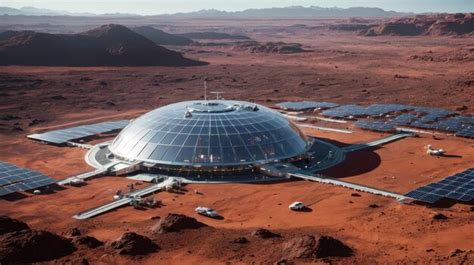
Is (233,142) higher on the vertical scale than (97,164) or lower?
higher

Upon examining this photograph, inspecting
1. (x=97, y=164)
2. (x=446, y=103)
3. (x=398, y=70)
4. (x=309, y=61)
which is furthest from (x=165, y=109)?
(x=309, y=61)

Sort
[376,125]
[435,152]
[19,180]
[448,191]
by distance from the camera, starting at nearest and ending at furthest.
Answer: [448,191]
[19,180]
[435,152]
[376,125]

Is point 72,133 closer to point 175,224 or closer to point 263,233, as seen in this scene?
point 175,224

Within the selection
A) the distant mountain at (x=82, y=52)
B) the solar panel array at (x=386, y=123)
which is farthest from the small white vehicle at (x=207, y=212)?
the distant mountain at (x=82, y=52)

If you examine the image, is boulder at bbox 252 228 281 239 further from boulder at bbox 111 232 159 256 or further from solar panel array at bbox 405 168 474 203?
solar panel array at bbox 405 168 474 203

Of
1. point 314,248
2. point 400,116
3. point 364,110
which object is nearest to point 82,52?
point 364,110

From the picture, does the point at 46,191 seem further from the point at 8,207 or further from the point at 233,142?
the point at 233,142
